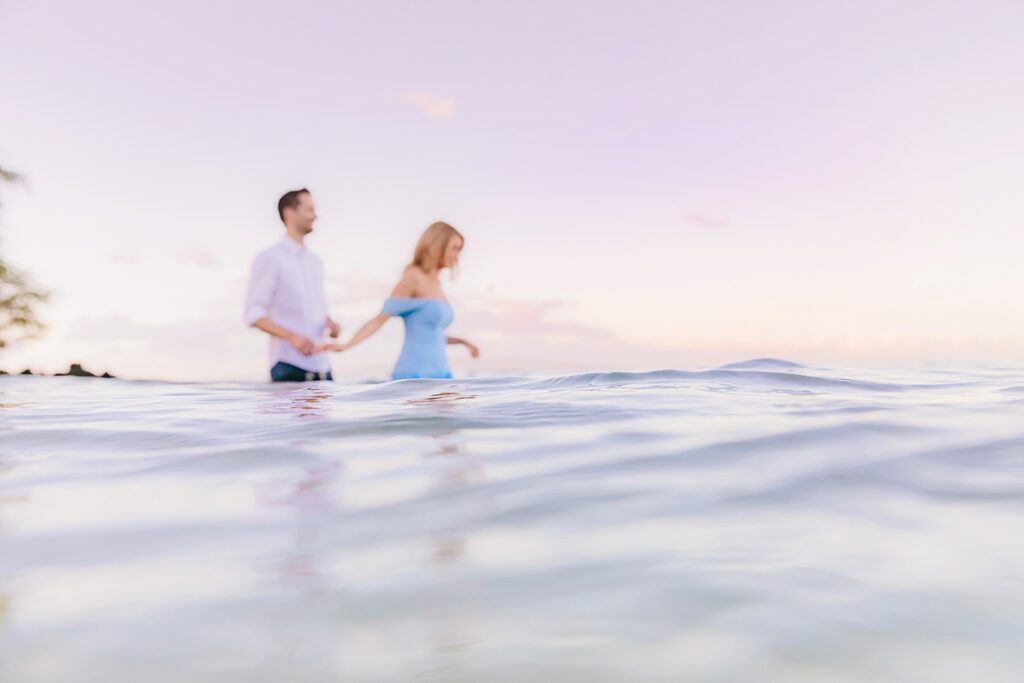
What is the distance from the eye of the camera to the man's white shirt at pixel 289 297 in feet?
23.9

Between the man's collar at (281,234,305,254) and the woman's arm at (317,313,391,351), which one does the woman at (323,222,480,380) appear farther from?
the man's collar at (281,234,305,254)

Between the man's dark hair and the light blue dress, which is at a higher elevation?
the man's dark hair

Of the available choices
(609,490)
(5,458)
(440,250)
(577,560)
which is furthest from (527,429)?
(440,250)

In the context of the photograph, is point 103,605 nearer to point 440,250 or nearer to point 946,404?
point 946,404

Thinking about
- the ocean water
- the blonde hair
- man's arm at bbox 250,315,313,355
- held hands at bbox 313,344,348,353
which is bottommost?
the ocean water

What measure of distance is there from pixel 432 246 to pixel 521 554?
5.85 metres

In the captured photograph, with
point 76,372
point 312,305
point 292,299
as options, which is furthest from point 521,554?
point 76,372

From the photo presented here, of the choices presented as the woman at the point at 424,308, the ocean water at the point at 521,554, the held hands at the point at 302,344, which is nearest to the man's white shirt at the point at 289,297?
the held hands at the point at 302,344

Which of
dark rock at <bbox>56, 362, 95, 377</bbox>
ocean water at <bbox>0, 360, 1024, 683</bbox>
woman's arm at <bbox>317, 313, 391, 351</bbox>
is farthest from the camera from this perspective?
dark rock at <bbox>56, 362, 95, 377</bbox>

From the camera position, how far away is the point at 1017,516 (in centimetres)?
201

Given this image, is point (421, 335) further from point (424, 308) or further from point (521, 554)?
point (521, 554)

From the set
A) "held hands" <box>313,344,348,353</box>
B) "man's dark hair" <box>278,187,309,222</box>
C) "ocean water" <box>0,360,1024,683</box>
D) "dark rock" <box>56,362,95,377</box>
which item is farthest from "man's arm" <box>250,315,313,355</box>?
"dark rock" <box>56,362,95,377</box>

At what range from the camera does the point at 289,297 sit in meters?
7.48

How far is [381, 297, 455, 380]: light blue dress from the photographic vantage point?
23.7 feet
